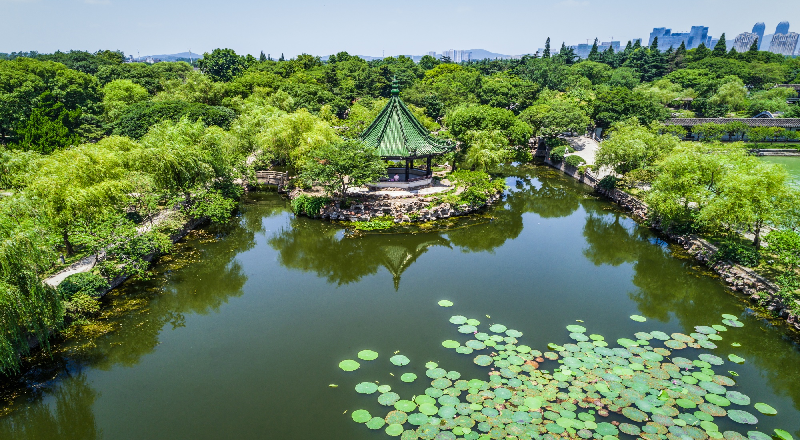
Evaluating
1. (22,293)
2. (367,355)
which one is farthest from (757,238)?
(22,293)

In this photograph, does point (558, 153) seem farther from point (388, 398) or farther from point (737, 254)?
point (388, 398)

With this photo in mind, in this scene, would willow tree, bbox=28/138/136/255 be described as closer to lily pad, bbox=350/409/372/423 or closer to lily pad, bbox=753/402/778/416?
Result: lily pad, bbox=350/409/372/423

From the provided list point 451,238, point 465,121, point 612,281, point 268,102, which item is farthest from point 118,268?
point 268,102

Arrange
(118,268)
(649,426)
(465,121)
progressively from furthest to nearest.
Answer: (465,121)
(118,268)
(649,426)

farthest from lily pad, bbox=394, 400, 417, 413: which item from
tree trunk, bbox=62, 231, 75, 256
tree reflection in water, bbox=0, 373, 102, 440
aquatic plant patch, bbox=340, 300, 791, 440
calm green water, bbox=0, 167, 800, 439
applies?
tree trunk, bbox=62, 231, 75, 256

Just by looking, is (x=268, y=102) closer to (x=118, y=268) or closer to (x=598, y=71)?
(x=118, y=268)
